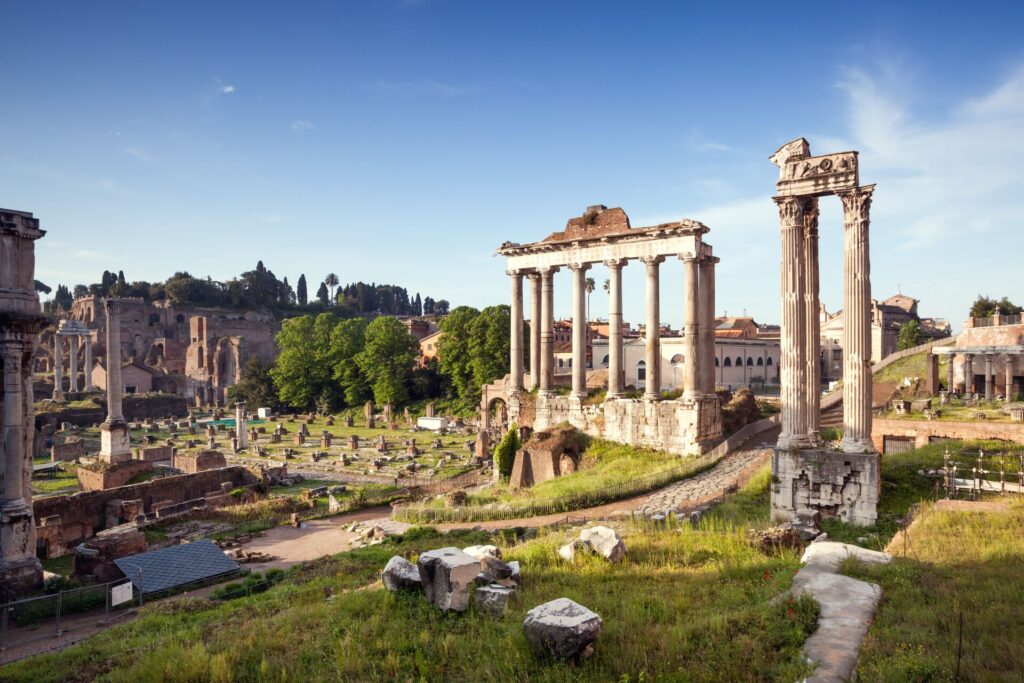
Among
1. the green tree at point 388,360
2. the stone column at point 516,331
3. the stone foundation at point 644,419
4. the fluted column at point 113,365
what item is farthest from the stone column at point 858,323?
the green tree at point 388,360

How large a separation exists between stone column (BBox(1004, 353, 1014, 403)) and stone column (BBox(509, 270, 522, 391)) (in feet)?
83.7

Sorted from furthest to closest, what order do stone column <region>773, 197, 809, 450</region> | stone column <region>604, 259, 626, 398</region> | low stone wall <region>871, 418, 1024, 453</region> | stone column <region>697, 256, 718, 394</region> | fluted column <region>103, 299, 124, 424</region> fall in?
fluted column <region>103, 299, 124, 424</region>, stone column <region>604, 259, 626, 398</region>, stone column <region>697, 256, 718, 394</region>, low stone wall <region>871, 418, 1024, 453</region>, stone column <region>773, 197, 809, 450</region>

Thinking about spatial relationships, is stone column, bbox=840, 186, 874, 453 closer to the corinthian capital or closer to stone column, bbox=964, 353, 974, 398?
the corinthian capital

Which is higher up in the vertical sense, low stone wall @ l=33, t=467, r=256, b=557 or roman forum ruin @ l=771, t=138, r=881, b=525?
roman forum ruin @ l=771, t=138, r=881, b=525

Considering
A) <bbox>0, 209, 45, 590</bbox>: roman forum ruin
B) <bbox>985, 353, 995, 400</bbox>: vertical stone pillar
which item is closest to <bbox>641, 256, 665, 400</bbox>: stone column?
<bbox>0, 209, 45, 590</bbox>: roman forum ruin

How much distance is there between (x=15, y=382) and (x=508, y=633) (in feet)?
49.6

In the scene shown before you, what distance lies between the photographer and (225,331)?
9594 cm

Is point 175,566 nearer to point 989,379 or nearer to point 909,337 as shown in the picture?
point 989,379

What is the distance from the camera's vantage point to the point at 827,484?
14.3m

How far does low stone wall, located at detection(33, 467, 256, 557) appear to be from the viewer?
22.3 m

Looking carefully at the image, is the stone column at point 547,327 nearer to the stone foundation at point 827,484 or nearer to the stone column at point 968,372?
the stone foundation at point 827,484

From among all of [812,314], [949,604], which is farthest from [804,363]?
[949,604]

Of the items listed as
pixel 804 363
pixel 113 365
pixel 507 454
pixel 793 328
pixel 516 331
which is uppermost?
pixel 516 331

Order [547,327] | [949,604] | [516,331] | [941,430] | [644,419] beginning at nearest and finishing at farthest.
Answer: [949,604] < [941,430] < [644,419] < [547,327] < [516,331]
